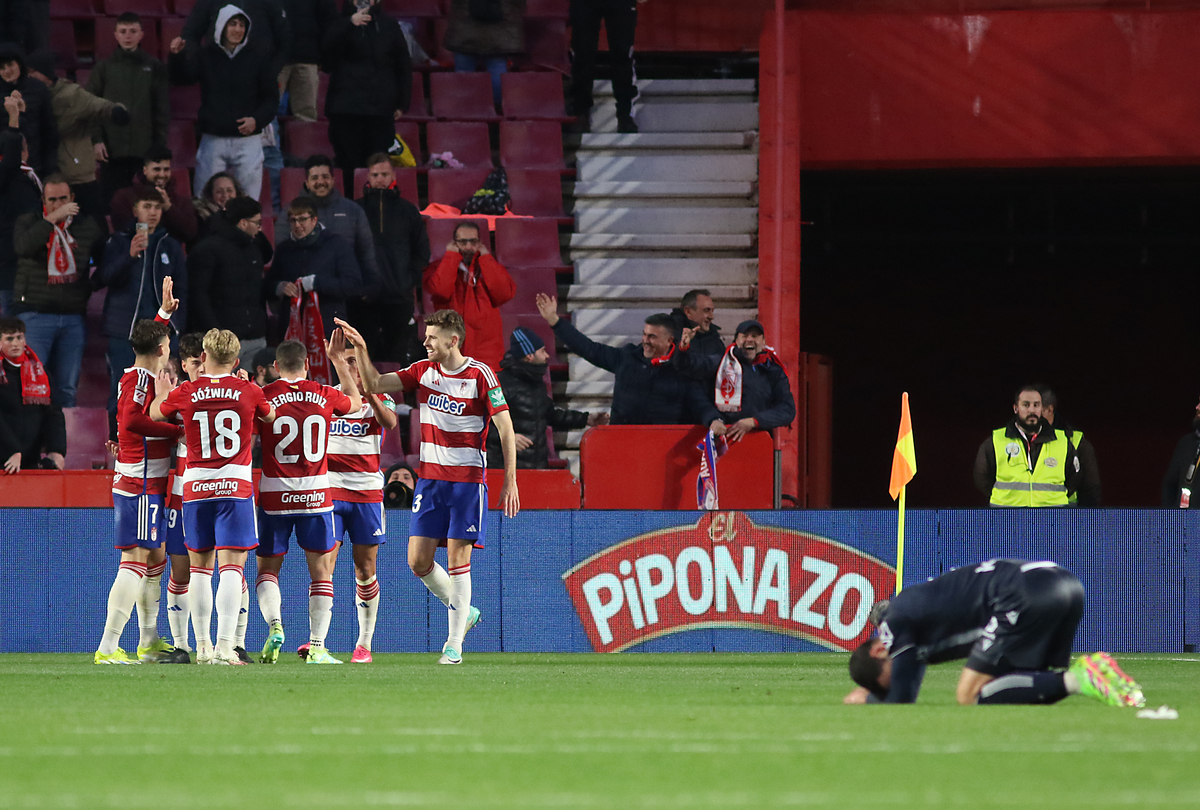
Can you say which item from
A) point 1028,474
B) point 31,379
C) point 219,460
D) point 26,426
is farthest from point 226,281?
point 1028,474

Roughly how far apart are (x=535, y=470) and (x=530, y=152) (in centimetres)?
535

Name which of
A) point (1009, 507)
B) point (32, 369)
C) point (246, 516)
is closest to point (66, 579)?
point (32, 369)

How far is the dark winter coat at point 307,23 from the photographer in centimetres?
1659

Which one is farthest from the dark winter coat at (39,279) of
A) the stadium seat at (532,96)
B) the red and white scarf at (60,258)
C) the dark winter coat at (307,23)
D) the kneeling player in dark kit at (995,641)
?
the kneeling player in dark kit at (995,641)

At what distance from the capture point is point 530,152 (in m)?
17.8

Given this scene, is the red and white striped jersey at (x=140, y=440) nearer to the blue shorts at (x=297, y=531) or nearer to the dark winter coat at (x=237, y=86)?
the blue shorts at (x=297, y=531)

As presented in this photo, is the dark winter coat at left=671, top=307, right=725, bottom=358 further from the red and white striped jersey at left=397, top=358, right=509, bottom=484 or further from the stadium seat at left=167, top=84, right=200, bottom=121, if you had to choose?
the stadium seat at left=167, top=84, right=200, bottom=121

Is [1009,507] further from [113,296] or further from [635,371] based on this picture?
[113,296]

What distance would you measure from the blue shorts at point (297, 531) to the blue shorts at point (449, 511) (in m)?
0.54

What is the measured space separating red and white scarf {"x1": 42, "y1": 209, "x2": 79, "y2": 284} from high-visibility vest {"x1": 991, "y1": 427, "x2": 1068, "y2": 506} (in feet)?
26.0

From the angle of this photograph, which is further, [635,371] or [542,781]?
[635,371]

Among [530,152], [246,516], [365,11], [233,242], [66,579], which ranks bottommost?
[66,579]

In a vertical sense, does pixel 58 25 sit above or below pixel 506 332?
above

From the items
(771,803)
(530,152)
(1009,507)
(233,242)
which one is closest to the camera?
(771,803)
